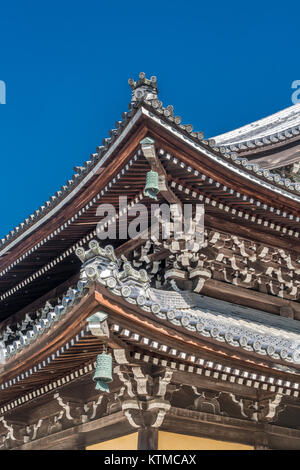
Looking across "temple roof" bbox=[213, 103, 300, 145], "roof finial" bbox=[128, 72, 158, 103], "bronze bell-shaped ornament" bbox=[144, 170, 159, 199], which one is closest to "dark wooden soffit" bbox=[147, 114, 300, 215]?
"roof finial" bbox=[128, 72, 158, 103]

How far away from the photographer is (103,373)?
693 centimetres

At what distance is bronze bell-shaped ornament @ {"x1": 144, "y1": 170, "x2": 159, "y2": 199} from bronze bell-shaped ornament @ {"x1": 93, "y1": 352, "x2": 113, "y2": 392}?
2516 millimetres

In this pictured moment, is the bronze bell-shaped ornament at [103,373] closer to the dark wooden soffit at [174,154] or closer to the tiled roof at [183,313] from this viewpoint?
the tiled roof at [183,313]

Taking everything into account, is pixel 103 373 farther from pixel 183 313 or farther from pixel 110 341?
pixel 183 313

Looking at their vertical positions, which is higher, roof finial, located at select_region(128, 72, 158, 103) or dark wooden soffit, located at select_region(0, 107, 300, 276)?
roof finial, located at select_region(128, 72, 158, 103)

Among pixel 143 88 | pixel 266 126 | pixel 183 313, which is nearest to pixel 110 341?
pixel 183 313

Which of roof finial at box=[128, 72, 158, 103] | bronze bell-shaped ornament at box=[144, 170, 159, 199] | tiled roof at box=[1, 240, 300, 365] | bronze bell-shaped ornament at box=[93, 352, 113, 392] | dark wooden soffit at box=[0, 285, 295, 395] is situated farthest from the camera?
roof finial at box=[128, 72, 158, 103]

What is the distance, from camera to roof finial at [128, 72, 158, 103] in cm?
860

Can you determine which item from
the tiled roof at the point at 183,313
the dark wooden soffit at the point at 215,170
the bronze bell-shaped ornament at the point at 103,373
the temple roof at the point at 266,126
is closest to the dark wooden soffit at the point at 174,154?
the dark wooden soffit at the point at 215,170

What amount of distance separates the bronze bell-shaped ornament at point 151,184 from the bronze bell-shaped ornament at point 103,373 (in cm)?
252

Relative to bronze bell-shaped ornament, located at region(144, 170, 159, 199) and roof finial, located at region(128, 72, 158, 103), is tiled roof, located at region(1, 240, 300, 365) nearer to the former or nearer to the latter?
bronze bell-shaped ornament, located at region(144, 170, 159, 199)

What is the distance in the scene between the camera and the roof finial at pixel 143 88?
28.2 ft

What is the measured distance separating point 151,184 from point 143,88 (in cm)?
155
